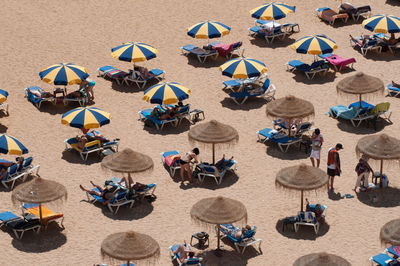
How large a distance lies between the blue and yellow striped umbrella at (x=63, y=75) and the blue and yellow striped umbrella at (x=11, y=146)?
5.01m

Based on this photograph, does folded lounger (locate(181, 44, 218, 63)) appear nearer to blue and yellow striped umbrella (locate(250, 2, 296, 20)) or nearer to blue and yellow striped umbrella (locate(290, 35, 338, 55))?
blue and yellow striped umbrella (locate(250, 2, 296, 20))

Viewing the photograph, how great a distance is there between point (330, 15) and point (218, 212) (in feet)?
64.5

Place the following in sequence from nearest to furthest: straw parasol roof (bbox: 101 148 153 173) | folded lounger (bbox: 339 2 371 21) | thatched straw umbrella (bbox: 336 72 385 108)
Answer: straw parasol roof (bbox: 101 148 153 173) < thatched straw umbrella (bbox: 336 72 385 108) < folded lounger (bbox: 339 2 371 21)

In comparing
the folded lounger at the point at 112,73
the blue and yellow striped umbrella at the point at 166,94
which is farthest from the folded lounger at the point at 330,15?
the blue and yellow striped umbrella at the point at 166,94

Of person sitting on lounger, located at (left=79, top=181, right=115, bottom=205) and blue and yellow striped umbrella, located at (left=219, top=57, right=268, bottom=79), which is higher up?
blue and yellow striped umbrella, located at (left=219, top=57, right=268, bottom=79)

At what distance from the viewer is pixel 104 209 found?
30.8m

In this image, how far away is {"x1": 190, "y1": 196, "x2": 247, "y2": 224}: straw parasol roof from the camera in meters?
27.3

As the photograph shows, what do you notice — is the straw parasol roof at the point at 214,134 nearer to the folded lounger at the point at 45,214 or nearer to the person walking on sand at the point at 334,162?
the person walking on sand at the point at 334,162

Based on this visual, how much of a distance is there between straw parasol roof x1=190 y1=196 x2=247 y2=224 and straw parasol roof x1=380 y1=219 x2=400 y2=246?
12.4ft

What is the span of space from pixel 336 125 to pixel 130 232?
40.1ft

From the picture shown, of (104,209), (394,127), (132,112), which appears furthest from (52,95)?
(394,127)

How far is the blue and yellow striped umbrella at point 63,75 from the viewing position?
121 ft

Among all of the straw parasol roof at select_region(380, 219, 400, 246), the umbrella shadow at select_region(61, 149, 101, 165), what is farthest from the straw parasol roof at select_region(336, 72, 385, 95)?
the straw parasol roof at select_region(380, 219, 400, 246)

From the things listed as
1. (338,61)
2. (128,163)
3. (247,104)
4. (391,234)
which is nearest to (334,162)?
(391,234)
